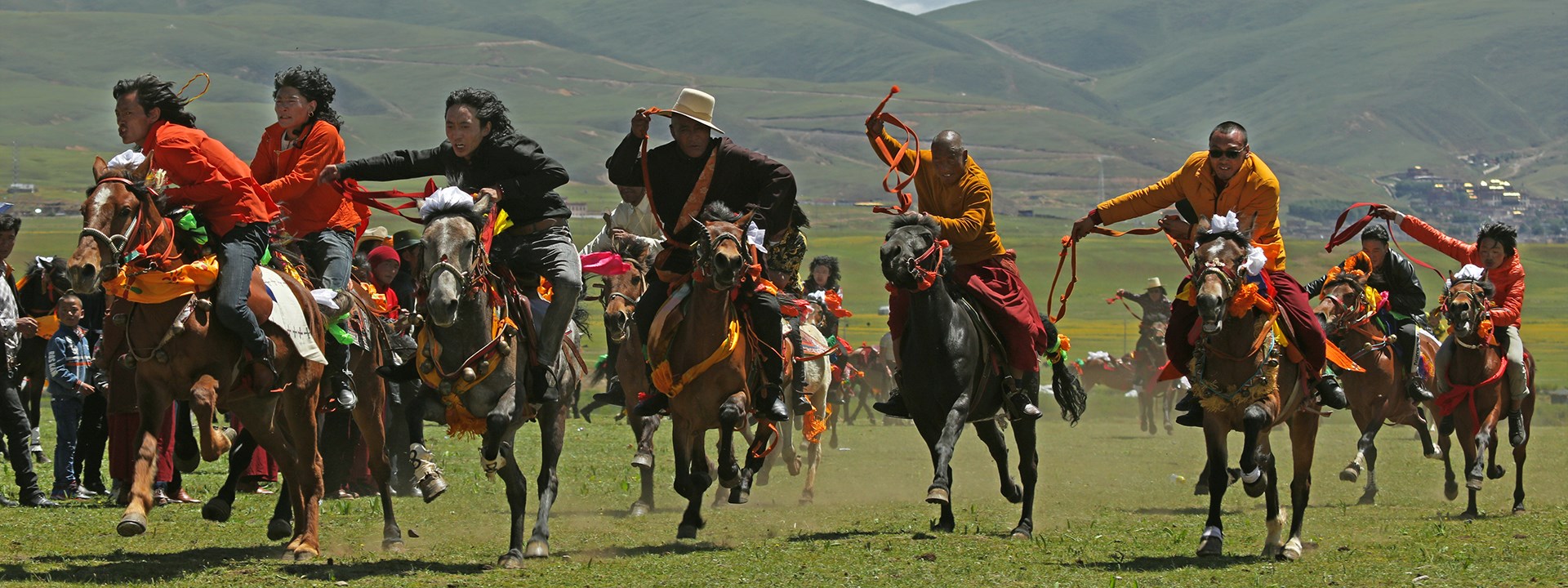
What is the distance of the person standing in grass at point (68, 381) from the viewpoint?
16656mm

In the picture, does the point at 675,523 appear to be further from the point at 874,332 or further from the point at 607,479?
the point at 874,332

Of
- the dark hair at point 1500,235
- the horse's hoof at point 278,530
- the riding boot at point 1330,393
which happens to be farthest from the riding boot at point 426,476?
the dark hair at point 1500,235

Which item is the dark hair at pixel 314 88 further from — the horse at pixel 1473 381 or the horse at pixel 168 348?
the horse at pixel 1473 381

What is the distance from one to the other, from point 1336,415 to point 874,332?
31032 mm

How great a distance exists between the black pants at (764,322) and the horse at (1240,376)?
2.95 metres

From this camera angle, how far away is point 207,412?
35.6ft

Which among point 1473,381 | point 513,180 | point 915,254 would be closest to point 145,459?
point 513,180

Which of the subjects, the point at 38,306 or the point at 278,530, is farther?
the point at 38,306

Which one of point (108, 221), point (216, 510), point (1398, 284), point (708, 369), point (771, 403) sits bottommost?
point (216, 510)

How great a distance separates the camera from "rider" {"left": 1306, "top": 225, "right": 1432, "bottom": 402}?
18609mm

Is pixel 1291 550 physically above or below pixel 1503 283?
below

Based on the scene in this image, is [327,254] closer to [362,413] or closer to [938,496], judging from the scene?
[362,413]

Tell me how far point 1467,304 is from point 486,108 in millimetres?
9701

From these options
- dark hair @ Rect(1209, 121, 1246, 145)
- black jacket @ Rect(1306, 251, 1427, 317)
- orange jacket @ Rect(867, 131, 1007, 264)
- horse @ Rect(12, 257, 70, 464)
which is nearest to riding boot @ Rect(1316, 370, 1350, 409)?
dark hair @ Rect(1209, 121, 1246, 145)
